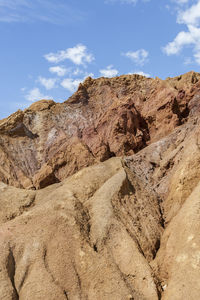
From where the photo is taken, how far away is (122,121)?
38500mm

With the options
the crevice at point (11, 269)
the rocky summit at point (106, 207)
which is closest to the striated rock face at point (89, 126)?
the rocky summit at point (106, 207)

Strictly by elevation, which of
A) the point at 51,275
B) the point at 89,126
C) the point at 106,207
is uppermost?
the point at 89,126

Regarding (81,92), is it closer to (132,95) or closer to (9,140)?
(132,95)

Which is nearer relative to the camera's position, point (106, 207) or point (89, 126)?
point (106, 207)

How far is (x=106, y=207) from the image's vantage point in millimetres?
21453

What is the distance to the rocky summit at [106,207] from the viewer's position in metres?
17.4

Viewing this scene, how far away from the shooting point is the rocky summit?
17.4m

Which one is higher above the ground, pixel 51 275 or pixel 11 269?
pixel 11 269

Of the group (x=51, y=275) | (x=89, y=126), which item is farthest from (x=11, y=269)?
(x=89, y=126)

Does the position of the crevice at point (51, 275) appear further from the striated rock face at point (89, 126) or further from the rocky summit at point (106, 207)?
the striated rock face at point (89, 126)

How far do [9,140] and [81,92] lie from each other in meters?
9.20

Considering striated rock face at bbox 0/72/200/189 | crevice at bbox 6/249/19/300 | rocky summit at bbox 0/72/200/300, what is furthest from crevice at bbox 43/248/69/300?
striated rock face at bbox 0/72/200/189

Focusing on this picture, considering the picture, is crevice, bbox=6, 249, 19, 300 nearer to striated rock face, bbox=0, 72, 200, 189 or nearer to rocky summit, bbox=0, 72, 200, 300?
rocky summit, bbox=0, 72, 200, 300

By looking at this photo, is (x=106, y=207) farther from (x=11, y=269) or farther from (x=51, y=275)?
(x=11, y=269)
